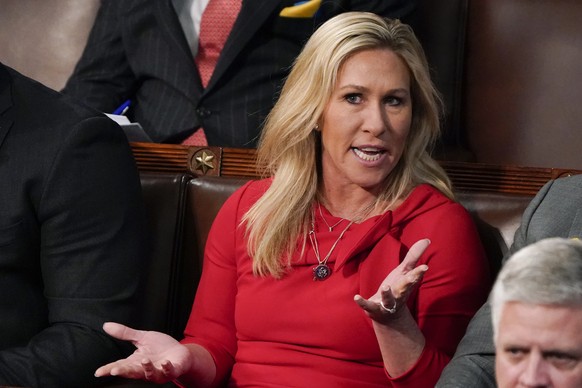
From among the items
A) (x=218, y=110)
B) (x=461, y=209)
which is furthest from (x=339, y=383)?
(x=218, y=110)

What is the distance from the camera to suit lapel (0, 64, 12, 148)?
159 centimetres

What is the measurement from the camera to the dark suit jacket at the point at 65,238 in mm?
1532

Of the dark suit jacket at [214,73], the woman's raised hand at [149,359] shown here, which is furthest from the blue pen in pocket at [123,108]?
the woman's raised hand at [149,359]

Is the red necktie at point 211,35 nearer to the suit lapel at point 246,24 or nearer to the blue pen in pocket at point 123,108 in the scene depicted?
the suit lapel at point 246,24

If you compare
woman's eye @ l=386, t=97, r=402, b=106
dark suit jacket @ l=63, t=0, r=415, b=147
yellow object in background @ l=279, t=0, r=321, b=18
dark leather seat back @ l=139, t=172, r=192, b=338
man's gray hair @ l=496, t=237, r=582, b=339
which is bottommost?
dark leather seat back @ l=139, t=172, r=192, b=338

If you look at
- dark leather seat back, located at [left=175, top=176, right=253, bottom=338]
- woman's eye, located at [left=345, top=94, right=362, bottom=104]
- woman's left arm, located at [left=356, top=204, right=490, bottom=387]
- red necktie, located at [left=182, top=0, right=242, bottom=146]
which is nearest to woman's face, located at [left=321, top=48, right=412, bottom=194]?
woman's eye, located at [left=345, top=94, right=362, bottom=104]

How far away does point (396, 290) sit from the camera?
119cm

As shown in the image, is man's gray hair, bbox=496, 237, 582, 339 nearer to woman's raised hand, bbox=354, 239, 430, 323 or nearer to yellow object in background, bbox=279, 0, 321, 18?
woman's raised hand, bbox=354, 239, 430, 323

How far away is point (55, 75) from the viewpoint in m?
2.47

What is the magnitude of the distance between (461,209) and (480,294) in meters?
0.13

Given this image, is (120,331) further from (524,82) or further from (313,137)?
(524,82)

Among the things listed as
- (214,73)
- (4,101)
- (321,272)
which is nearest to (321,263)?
(321,272)

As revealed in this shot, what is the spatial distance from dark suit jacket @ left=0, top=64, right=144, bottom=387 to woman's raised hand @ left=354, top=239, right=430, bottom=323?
1.50ft

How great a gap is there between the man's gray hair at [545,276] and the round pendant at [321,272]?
800 millimetres
